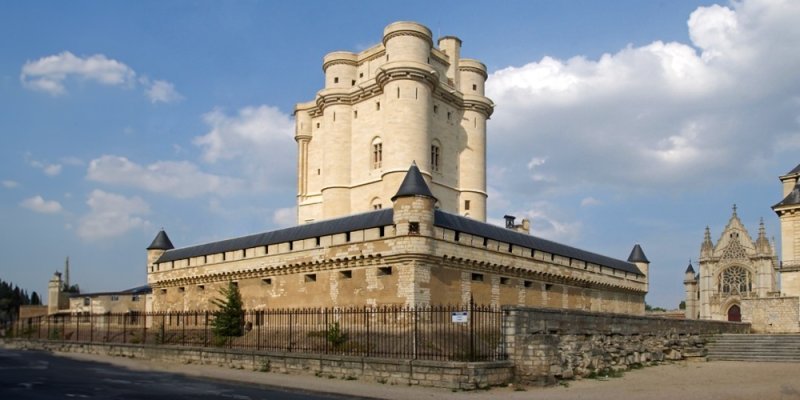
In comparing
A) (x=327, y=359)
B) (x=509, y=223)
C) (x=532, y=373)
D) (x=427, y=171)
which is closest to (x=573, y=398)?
(x=532, y=373)

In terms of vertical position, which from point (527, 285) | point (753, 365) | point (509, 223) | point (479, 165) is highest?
point (479, 165)

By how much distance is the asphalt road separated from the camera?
48.4 ft

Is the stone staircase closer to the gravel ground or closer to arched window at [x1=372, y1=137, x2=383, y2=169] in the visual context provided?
the gravel ground

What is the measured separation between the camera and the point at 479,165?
46.8m

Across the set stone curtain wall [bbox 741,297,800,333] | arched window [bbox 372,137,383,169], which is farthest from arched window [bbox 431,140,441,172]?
stone curtain wall [bbox 741,297,800,333]

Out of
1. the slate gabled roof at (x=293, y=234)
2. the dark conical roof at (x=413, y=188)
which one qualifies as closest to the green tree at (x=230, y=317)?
the slate gabled roof at (x=293, y=234)

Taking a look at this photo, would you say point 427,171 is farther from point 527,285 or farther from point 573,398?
point 573,398

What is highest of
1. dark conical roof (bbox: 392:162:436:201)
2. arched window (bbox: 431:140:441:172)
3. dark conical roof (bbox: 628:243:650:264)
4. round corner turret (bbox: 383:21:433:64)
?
round corner turret (bbox: 383:21:433:64)

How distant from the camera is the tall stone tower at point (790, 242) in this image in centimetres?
3647

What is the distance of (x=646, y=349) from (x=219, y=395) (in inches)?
555

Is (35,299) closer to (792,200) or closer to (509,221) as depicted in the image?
(509,221)

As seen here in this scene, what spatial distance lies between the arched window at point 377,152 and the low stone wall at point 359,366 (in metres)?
20.7

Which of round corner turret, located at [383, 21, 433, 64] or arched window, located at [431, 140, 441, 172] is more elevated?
round corner turret, located at [383, 21, 433, 64]

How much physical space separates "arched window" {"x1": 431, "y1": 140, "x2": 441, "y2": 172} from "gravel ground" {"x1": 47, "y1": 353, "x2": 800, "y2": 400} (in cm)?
2378
